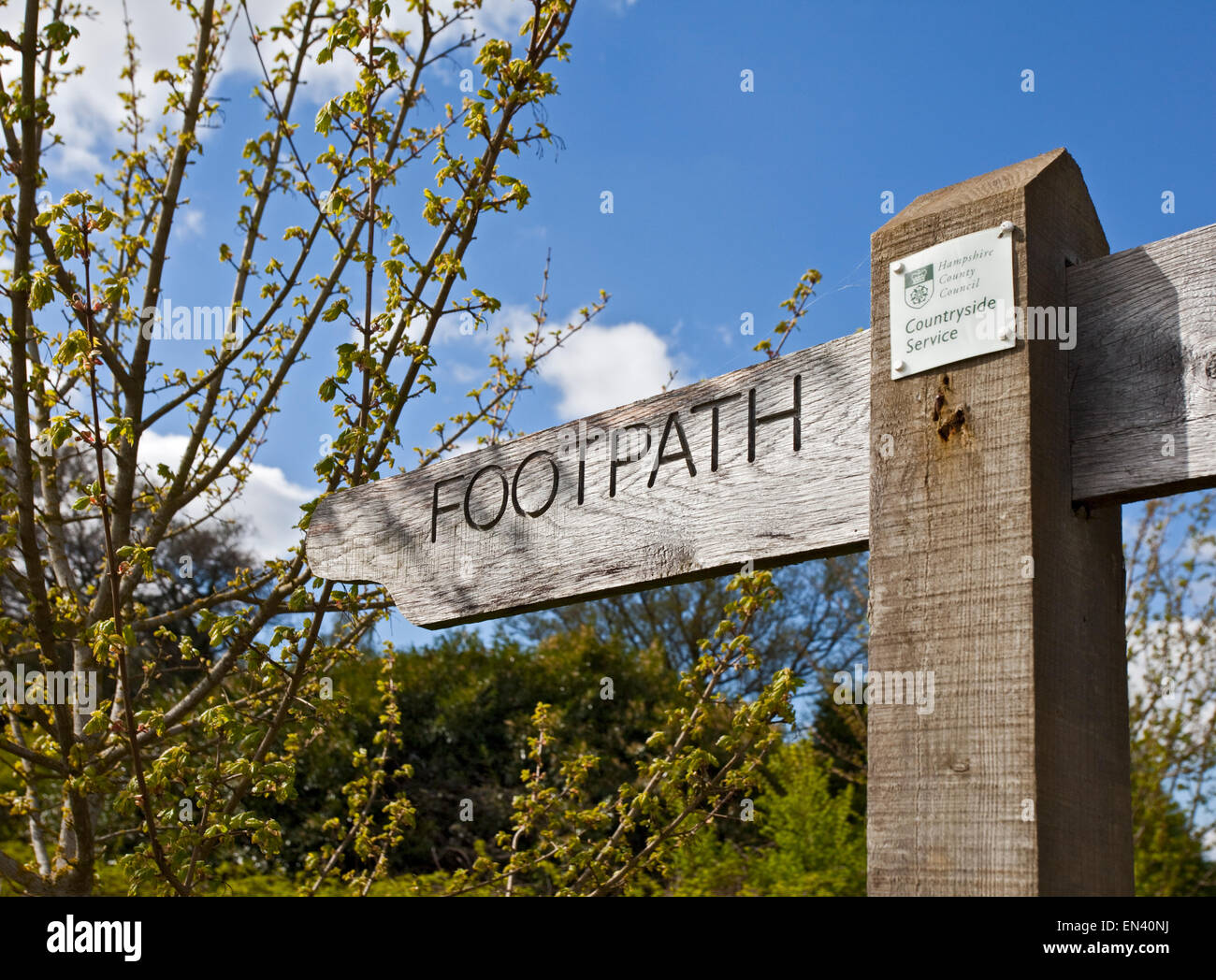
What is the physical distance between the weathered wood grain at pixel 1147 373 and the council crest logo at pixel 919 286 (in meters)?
0.19

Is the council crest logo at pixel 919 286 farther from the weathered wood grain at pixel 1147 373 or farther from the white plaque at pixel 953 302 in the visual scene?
the weathered wood grain at pixel 1147 373

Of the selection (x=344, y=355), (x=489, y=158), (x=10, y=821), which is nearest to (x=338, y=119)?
(x=489, y=158)

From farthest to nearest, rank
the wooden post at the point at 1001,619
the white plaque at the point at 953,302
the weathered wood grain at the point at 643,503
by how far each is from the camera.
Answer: the weathered wood grain at the point at 643,503
the white plaque at the point at 953,302
the wooden post at the point at 1001,619

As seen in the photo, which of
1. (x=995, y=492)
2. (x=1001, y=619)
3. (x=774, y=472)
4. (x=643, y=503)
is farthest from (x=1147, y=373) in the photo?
(x=643, y=503)

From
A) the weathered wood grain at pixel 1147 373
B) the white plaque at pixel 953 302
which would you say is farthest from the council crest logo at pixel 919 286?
the weathered wood grain at pixel 1147 373

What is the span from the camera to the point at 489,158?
2943 millimetres

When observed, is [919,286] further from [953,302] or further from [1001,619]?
[1001,619]

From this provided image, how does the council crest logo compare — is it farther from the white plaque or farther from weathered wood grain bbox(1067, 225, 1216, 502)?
weathered wood grain bbox(1067, 225, 1216, 502)

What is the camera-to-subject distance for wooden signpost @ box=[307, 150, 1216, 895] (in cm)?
124

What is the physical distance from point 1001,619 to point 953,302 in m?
0.42

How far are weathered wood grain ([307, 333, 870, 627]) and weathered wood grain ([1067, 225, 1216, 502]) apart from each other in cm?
29

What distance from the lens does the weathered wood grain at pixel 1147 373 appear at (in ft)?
4.07
